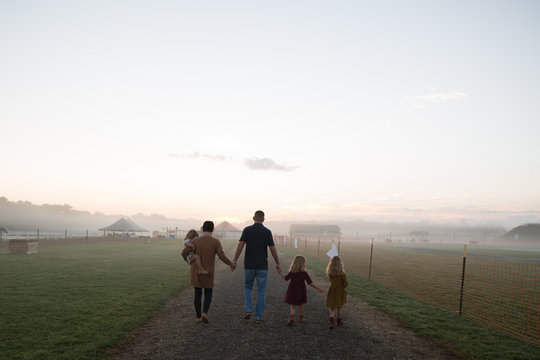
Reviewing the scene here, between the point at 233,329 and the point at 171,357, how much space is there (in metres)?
1.67

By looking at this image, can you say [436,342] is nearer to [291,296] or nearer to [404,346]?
[404,346]

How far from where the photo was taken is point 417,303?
1030cm

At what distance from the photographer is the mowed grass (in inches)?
223

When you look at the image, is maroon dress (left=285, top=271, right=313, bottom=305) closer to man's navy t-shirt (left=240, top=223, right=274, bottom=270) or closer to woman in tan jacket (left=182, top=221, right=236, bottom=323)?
man's navy t-shirt (left=240, top=223, right=274, bottom=270)

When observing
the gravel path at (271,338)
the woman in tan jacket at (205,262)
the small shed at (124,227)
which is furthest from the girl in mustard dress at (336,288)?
the small shed at (124,227)

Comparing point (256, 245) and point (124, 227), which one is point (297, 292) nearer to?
point (256, 245)

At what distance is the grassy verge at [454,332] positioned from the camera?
593 cm

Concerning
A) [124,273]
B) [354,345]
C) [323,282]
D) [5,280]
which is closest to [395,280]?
[323,282]

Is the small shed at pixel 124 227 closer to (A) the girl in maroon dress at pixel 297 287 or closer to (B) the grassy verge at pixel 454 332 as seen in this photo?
(B) the grassy verge at pixel 454 332

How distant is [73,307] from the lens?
836cm

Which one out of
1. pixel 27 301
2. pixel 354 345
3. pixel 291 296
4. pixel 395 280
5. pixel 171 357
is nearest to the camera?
pixel 171 357

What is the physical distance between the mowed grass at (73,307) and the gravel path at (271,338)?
61 centimetres

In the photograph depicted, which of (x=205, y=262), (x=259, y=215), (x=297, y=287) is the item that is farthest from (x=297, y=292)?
(x=205, y=262)

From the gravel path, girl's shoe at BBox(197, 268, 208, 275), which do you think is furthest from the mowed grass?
girl's shoe at BBox(197, 268, 208, 275)
